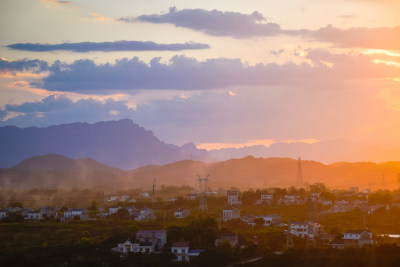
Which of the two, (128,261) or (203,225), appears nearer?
(128,261)

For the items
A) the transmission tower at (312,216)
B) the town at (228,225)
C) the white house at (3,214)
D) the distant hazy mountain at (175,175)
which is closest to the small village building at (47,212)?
the town at (228,225)

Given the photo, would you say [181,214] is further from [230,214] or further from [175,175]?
[175,175]

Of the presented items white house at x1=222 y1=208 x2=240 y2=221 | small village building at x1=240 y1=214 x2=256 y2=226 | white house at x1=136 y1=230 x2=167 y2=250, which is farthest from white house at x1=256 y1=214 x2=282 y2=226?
white house at x1=136 y1=230 x2=167 y2=250

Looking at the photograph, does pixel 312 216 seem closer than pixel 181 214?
Yes

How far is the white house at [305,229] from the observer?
5250cm

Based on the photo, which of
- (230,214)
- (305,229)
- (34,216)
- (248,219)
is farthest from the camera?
(230,214)

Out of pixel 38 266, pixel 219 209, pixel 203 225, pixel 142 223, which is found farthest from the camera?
pixel 219 209

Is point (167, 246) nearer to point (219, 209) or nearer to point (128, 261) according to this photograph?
point (128, 261)

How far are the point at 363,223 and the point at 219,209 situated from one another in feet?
57.0

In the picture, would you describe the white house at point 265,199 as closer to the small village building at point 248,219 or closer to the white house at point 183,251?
the small village building at point 248,219

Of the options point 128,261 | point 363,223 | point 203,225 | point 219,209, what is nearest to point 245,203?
point 219,209

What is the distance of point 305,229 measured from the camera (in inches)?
2109

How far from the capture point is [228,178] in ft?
622

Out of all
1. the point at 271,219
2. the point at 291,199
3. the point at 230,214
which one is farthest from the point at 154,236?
the point at 291,199
